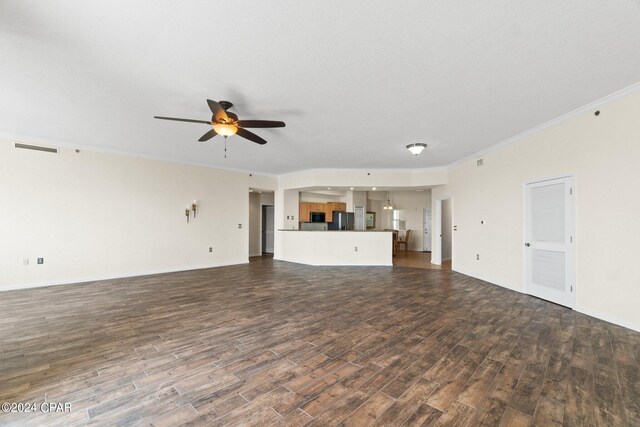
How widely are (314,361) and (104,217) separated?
5775 millimetres

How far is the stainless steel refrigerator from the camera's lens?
9.79m

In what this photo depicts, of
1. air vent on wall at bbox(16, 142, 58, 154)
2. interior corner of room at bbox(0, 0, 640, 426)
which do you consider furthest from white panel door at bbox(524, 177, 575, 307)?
air vent on wall at bbox(16, 142, 58, 154)

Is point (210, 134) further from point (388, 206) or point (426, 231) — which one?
point (426, 231)

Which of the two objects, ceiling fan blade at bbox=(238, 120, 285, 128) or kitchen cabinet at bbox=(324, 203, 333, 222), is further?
kitchen cabinet at bbox=(324, 203, 333, 222)

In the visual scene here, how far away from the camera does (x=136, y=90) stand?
3.12 meters

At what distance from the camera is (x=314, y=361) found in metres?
2.36

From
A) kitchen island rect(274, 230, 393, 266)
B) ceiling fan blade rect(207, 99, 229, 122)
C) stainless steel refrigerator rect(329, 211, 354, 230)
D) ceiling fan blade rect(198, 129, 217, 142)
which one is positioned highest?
ceiling fan blade rect(207, 99, 229, 122)

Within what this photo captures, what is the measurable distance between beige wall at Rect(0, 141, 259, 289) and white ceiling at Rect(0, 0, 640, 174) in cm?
105

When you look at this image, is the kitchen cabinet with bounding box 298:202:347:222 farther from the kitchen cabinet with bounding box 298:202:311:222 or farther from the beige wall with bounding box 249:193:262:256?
the beige wall with bounding box 249:193:262:256

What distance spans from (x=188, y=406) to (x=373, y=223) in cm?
1069

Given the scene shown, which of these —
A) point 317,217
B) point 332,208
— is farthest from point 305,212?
point 332,208

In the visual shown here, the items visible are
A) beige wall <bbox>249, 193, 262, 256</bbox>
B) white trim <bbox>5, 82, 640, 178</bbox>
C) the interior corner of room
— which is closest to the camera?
the interior corner of room

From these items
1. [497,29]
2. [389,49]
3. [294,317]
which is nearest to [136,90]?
[389,49]

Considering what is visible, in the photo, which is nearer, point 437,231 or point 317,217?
point 437,231
